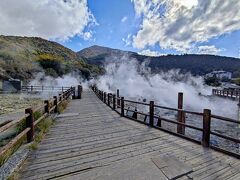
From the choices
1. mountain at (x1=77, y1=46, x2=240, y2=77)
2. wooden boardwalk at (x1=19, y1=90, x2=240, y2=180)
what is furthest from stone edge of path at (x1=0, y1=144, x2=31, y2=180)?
mountain at (x1=77, y1=46, x2=240, y2=77)

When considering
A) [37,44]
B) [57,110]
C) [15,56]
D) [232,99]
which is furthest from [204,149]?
[37,44]

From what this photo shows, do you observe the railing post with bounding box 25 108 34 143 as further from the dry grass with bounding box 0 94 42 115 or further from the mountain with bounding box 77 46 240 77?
the mountain with bounding box 77 46 240 77

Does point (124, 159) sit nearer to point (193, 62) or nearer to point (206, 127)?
point (206, 127)

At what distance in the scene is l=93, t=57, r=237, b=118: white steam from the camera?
35062 millimetres

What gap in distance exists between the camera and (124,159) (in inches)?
177

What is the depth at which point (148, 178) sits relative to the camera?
3592 millimetres

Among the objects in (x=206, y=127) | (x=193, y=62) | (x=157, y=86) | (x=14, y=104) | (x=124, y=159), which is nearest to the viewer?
(x=124, y=159)

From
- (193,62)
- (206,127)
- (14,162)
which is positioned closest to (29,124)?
(14,162)

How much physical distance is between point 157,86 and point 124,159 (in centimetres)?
5996

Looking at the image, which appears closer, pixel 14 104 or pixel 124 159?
pixel 124 159

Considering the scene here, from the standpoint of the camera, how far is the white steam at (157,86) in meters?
35.1

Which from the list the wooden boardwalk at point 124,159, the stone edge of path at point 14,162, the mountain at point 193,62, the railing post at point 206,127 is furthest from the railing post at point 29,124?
the mountain at point 193,62

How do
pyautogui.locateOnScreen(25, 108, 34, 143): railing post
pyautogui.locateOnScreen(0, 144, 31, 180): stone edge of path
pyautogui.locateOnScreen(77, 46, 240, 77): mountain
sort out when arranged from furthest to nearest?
pyautogui.locateOnScreen(77, 46, 240, 77): mountain
pyautogui.locateOnScreen(25, 108, 34, 143): railing post
pyautogui.locateOnScreen(0, 144, 31, 180): stone edge of path

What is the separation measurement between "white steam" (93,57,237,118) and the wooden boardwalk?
66.2 ft
